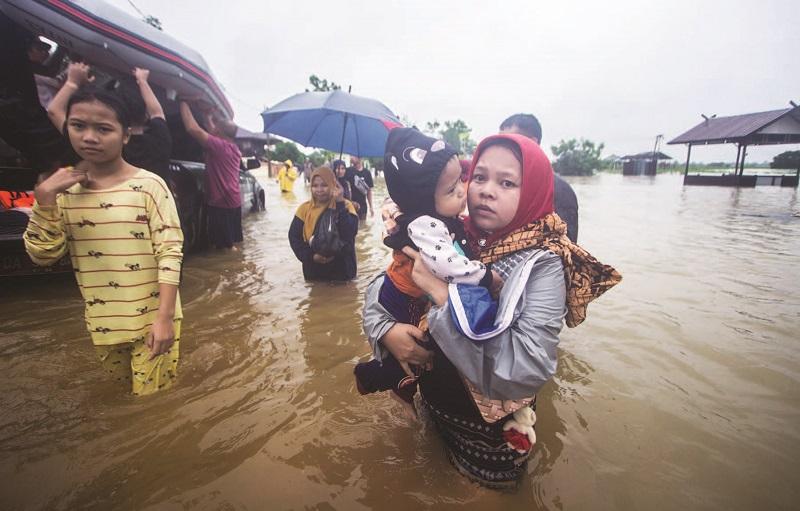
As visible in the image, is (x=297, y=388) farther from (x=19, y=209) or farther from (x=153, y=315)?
(x=19, y=209)

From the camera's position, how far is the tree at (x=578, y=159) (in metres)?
45.1

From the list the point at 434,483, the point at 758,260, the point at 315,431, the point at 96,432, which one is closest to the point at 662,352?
the point at 434,483

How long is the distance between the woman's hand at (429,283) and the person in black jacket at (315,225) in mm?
3049

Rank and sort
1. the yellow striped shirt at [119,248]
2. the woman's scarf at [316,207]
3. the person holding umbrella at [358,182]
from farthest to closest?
the person holding umbrella at [358,182]
the woman's scarf at [316,207]
the yellow striped shirt at [119,248]

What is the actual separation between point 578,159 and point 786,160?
1903cm

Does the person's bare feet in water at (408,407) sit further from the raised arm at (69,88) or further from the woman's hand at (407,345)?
the raised arm at (69,88)

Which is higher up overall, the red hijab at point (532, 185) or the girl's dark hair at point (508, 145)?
the girl's dark hair at point (508, 145)

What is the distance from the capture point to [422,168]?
1.47m

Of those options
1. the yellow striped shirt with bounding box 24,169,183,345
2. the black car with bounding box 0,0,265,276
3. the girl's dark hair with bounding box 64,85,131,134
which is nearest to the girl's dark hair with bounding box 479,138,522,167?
A: the yellow striped shirt with bounding box 24,169,183,345

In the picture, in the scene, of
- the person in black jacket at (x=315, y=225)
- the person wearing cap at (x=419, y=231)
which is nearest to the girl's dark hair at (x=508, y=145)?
the person wearing cap at (x=419, y=231)

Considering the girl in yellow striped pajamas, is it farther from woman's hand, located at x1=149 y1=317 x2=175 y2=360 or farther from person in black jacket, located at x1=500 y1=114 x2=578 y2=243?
person in black jacket, located at x1=500 y1=114 x2=578 y2=243

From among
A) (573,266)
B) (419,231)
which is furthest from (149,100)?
(573,266)

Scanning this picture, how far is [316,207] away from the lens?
4.37 metres

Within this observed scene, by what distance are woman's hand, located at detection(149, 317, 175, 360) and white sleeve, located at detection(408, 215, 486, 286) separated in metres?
1.38
